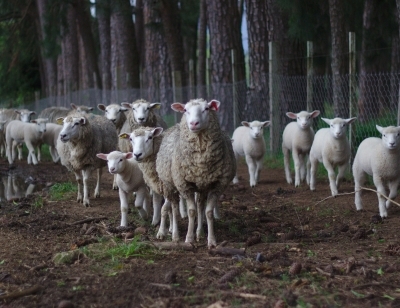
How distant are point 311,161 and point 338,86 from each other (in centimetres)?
171

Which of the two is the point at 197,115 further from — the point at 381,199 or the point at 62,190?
the point at 62,190

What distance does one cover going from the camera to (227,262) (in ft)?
18.9

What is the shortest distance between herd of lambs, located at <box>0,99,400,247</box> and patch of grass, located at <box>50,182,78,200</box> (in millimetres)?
421

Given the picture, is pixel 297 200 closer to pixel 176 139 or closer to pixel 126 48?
pixel 176 139

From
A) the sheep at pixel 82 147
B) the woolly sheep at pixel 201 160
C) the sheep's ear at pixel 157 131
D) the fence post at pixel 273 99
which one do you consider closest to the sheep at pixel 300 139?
the fence post at pixel 273 99

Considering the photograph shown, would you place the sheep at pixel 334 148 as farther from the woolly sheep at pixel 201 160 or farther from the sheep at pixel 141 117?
the woolly sheep at pixel 201 160

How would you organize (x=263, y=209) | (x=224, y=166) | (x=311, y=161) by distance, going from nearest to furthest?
(x=224, y=166), (x=263, y=209), (x=311, y=161)

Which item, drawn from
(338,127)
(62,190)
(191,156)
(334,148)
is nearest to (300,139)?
(334,148)

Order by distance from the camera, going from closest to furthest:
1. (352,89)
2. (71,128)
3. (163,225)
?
(163,225) → (71,128) → (352,89)

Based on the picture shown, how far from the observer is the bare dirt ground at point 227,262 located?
482 cm

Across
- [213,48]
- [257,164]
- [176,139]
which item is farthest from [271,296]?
[213,48]

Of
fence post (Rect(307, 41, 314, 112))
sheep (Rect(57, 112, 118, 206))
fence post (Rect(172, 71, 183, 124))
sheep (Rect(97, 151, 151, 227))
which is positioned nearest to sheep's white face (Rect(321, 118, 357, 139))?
fence post (Rect(307, 41, 314, 112))

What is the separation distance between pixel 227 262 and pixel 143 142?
7.81 feet

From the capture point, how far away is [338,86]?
1122 cm
